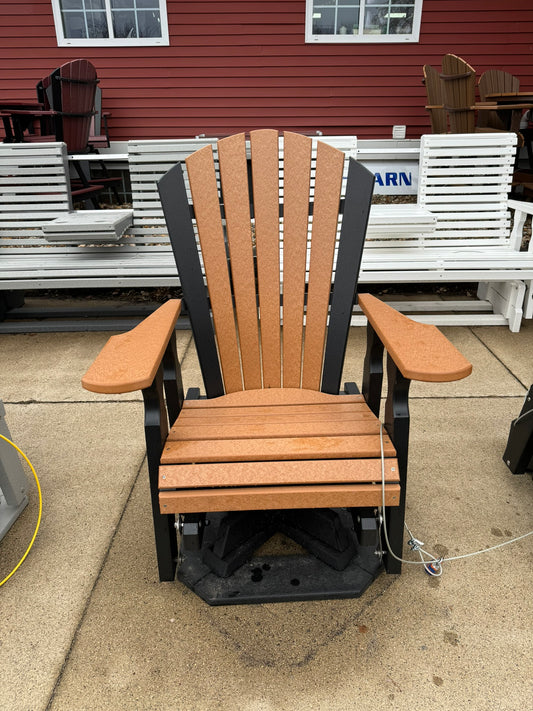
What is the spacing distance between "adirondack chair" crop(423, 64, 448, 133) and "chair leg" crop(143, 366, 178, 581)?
5.59 m

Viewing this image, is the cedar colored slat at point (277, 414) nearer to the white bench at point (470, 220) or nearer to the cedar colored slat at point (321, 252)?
the cedar colored slat at point (321, 252)

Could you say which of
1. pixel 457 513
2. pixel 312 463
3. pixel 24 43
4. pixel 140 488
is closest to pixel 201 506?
pixel 312 463

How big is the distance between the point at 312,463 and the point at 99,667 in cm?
76

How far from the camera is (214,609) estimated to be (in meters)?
1.49

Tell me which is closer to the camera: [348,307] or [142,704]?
[142,704]

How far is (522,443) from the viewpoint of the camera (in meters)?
1.95

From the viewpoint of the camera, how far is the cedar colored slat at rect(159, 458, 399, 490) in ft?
4.34

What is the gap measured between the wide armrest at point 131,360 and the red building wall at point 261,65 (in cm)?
612

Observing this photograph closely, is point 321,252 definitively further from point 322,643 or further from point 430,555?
point 322,643

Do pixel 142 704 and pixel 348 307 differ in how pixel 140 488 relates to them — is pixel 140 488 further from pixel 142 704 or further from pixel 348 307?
pixel 348 307

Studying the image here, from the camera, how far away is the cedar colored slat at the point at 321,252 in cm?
172

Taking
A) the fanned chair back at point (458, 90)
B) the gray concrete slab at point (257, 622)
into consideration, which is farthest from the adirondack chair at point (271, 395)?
the fanned chair back at point (458, 90)

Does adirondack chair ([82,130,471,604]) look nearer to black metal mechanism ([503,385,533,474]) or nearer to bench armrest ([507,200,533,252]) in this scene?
black metal mechanism ([503,385,533,474])

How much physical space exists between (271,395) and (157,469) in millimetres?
541
